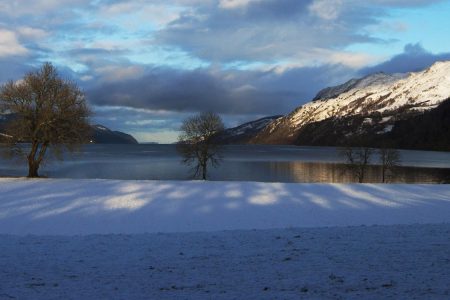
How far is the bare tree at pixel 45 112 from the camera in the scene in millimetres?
36969

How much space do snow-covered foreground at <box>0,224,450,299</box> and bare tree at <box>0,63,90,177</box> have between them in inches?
926

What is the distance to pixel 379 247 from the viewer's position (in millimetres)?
13031

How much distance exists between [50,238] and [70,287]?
6037 mm

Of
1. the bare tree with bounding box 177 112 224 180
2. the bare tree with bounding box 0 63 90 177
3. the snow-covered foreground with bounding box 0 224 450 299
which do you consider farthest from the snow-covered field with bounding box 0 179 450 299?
the bare tree with bounding box 177 112 224 180

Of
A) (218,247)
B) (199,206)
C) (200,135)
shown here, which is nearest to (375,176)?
(200,135)

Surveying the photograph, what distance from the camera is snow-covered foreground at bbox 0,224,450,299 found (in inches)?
348

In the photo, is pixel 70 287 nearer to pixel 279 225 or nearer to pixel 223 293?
pixel 223 293

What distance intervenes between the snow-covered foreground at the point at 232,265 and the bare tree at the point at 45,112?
23.5 metres

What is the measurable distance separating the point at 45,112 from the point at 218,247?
2743 cm

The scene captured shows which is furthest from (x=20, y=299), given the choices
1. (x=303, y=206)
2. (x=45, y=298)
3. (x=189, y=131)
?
(x=189, y=131)

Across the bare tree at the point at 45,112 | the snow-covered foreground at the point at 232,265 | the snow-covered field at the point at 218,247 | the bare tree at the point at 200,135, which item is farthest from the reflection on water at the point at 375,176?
the snow-covered foreground at the point at 232,265

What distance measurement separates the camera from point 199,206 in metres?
23.9

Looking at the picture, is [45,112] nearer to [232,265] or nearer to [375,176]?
[232,265]

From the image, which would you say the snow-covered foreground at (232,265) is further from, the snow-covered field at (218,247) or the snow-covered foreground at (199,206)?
the snow-covered foreground at (199,206)
